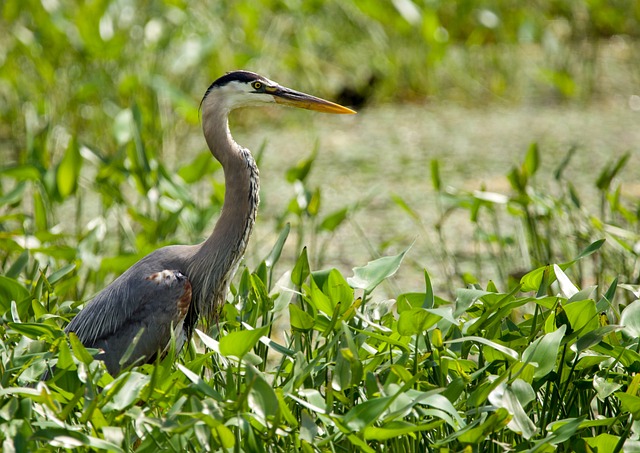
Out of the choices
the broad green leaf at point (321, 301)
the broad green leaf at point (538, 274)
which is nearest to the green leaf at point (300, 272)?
the broad green leaf at point (321, 301)

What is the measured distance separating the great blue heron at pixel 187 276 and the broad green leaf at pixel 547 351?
936 mm

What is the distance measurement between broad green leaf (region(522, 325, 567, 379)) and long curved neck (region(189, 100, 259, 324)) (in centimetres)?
93

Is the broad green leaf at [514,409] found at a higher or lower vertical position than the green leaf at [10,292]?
lower

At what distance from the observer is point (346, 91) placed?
5078mm

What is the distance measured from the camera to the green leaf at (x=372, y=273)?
185cm

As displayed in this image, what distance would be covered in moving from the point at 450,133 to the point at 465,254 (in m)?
1.32

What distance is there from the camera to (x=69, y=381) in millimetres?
1672

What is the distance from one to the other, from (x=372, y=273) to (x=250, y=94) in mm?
774

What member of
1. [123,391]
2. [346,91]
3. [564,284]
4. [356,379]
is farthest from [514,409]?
[346,91]

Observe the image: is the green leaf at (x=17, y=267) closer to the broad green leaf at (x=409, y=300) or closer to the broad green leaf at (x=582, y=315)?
the broad green leaf at (x=409, y=300)

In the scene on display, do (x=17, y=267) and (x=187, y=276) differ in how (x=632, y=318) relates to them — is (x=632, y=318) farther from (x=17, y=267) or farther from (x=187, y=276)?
(x=17, y=267)

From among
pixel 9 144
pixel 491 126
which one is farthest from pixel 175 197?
pixel 491 126

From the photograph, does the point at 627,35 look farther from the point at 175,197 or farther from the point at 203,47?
the point at 175,197

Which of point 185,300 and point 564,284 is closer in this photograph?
point 564,284
